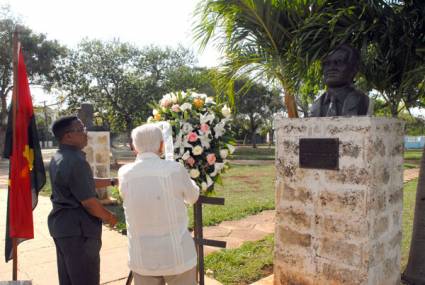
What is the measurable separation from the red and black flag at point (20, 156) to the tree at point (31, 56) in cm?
1933

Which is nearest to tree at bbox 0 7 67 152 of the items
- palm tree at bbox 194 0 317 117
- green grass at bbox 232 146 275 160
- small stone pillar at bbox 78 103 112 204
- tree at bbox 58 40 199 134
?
tree at bbox 58 40 199 134

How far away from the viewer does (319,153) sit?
326cm

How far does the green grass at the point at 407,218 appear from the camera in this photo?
4855 millimetres

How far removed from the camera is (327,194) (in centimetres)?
324

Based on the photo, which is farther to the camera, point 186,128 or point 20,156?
point 186,128

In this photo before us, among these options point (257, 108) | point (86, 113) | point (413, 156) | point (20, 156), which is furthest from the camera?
point (257, 108)

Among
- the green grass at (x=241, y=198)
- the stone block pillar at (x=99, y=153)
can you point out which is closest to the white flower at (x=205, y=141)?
the green grass at (x=241, y=198)

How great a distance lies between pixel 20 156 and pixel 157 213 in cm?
144

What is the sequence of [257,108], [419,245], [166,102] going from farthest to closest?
[257,108] → [419,245] → [166,102]

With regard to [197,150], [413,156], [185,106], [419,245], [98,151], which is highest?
[185,106]

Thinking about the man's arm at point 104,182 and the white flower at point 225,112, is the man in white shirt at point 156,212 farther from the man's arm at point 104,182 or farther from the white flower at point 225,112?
the white flower at point 225,112

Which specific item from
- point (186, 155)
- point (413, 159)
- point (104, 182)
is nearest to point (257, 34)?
point (186, 155)

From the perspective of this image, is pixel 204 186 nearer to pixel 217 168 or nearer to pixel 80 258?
pixel 217 168

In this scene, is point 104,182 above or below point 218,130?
below
